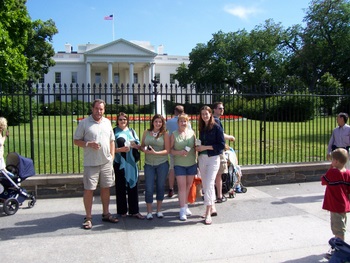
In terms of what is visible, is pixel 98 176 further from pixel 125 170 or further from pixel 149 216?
pixel 149 216

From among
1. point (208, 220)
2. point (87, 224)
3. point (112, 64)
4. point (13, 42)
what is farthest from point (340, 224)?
point (112, 64)

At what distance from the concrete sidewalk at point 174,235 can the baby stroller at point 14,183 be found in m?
0.18

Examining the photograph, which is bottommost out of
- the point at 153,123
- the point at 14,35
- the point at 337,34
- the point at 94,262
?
the point at 94,262

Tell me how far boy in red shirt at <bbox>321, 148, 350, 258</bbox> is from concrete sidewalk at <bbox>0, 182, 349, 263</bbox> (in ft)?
1.60

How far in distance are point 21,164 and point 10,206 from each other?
0.73 metres

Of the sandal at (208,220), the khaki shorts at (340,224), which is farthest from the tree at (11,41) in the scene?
the khaki shorts at (340,224)

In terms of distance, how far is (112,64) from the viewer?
68.6 metres

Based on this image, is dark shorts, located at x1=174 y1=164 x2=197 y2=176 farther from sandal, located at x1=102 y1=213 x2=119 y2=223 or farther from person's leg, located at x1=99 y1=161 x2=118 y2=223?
sandal, located at x1=102 y1=213 x2=119 y2=223

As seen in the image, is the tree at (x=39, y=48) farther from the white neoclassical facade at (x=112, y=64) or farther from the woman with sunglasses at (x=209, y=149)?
the woman with sunglasses at (x=209, y=149)

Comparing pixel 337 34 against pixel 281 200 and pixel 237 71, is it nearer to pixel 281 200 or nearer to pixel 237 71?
pixel 237 71

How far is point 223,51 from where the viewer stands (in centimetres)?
5706

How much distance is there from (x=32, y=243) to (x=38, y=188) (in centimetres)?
234

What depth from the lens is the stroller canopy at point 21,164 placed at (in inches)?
239

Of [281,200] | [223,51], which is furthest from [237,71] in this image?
[281,200]
